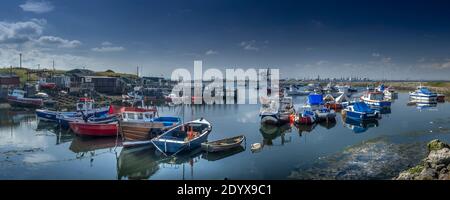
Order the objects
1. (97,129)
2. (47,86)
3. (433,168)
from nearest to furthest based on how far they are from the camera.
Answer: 1. (433,168)
2. (97,129)
3. (47,86)

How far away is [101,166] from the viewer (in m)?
9.26

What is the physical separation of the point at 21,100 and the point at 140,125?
15.3 m

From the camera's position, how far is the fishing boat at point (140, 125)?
11.2m

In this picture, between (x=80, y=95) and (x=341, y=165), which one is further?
(x=80, y=95)

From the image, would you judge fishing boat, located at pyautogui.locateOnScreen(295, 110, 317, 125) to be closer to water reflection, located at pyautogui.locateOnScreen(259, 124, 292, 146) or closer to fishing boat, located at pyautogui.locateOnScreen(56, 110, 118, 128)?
water reflection, located at pyautogui.locateOnScreen(259, 124, 292, 146)

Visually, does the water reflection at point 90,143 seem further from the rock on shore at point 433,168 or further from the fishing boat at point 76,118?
the rock on shore at point 433,168

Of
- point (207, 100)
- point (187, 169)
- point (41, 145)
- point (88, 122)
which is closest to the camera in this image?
point (187, 169)

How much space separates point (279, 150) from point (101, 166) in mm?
5047

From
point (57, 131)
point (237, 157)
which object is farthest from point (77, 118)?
point (237, 157)

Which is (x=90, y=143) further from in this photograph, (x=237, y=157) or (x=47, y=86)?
(x=47, y=86)

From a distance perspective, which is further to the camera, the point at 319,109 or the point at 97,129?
the point at 319,109

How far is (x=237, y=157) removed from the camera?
32.4ft
